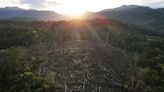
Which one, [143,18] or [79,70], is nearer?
[79,70]

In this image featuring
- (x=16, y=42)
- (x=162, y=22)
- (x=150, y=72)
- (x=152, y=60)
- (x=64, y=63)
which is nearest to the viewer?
(x=150, y=72)

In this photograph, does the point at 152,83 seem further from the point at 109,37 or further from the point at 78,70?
the point at 109,37

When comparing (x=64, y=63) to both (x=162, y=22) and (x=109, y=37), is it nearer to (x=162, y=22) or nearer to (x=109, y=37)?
(x=109, y=37)

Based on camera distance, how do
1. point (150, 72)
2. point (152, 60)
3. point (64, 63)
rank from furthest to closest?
1. point (152, 60)
2. point (64, 63)
3. point (150, 72)

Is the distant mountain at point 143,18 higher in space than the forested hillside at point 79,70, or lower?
lower

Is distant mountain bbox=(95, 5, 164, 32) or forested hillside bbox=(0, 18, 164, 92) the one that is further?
distant mountain bbox=(95, 5, 164, 32)

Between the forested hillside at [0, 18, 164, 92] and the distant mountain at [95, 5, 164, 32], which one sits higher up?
the forested hillside at [0, 18, 164, 92]

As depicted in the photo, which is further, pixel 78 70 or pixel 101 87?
pixel 78 70

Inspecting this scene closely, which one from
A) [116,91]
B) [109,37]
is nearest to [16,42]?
[109,37]

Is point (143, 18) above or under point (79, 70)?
under

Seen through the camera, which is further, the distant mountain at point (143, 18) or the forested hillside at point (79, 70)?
the distant mountain at point (143, 18)
